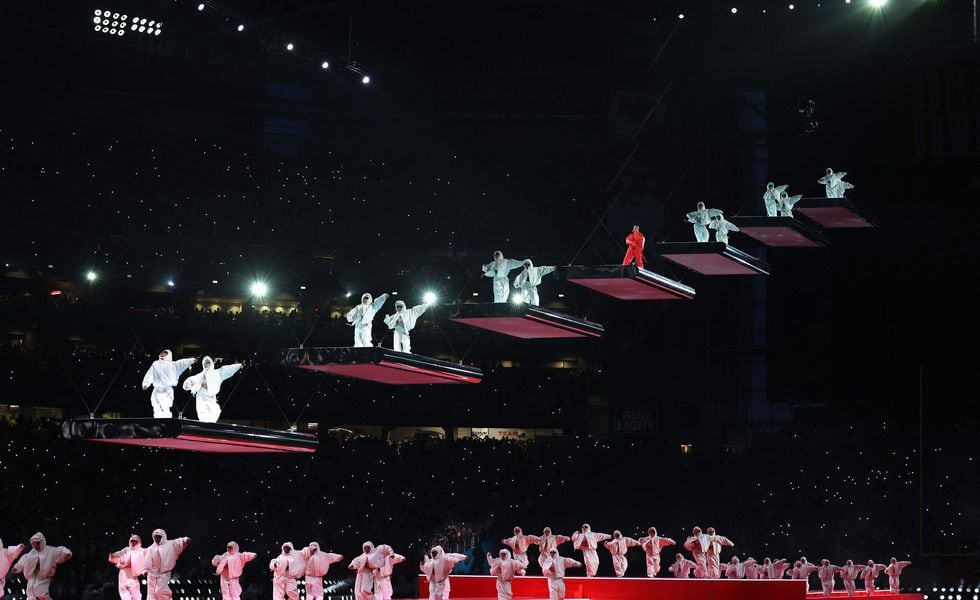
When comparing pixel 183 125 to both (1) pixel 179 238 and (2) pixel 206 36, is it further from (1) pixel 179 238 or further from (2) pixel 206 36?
(2) pixel 206 36

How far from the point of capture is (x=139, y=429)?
13961 mm

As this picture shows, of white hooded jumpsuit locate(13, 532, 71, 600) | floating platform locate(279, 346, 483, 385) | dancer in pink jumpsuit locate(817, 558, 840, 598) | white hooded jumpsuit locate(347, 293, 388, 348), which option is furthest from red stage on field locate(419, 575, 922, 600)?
white hooded jumpsuit locate(13, 532, 71, 600)

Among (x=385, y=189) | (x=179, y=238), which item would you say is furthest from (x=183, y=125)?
(x=385, y=189)

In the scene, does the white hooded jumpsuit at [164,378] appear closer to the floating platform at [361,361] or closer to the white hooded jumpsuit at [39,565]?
the floating platform at [361,361]

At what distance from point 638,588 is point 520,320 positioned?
161 inches

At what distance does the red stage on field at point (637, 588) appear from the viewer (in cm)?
1567

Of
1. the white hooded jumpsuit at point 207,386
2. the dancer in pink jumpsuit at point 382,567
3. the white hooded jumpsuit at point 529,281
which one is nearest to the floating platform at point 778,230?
the white hooded jumpsuit at point 529,281

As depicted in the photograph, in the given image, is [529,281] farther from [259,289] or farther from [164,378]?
[259,289]

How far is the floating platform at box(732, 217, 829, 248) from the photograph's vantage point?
63.1 ft

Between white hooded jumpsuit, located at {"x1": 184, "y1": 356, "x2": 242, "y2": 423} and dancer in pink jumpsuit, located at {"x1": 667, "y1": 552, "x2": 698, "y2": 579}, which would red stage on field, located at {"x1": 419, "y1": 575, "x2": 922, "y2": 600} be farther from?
white hooded jumpsuit, located at {"x1": 184, "y1": 356, "x2": 242, "y2": 423}

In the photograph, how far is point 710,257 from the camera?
1833 cm

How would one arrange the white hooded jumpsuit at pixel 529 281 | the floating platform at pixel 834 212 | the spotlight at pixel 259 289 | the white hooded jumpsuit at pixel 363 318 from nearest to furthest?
1. the white hooded jumpsuit at pixel 363 318
2. the white hooded jumpsuit at pixel 529 281
3. the floating platform at pixel 834 212
4. the spotlight at pixel 259 289

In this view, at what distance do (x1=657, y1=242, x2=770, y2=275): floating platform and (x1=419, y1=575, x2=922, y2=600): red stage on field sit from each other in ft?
16.0

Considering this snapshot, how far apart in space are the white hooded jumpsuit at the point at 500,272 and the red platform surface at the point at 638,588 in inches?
167
